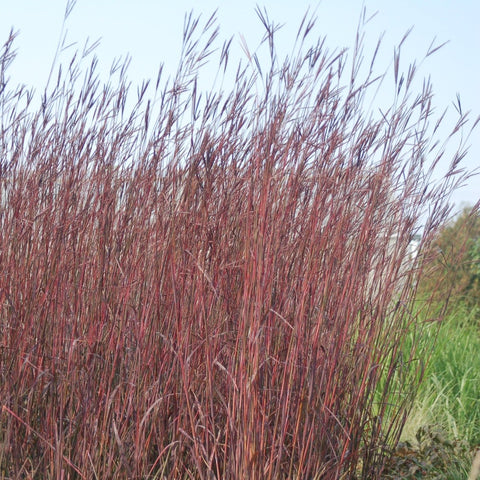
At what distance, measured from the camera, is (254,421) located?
2057 millimetres

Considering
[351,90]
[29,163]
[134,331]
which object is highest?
[351,90]

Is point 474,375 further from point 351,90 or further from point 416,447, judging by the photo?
point 351,90

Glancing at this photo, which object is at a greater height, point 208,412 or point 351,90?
point 351,90

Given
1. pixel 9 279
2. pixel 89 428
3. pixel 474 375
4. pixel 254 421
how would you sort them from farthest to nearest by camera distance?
1. pixel 474 375
2. pixel 9 279
3. pixel 89 428
4. pixel 254 421

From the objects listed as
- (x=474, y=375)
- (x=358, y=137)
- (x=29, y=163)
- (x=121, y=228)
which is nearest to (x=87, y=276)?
(x=121, y=228)

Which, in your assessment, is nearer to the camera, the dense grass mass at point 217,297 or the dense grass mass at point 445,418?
the dense grass mass at point 217,297

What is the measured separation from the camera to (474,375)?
4.86 m

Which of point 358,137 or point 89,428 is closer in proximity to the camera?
point 89,428

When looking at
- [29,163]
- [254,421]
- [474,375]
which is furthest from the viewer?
[474,375]

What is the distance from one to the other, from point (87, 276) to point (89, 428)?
623mm

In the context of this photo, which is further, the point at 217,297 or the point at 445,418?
the point at 445,418

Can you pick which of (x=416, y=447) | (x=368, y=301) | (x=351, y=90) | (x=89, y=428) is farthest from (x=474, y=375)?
(x=89, y=428)

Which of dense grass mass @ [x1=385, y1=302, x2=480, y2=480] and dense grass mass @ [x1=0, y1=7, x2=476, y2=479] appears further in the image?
dense grass mass @ [x1=385, y1=302, x2=480, y2=480]

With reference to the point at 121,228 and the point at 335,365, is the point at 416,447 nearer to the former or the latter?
the point at 335,365
